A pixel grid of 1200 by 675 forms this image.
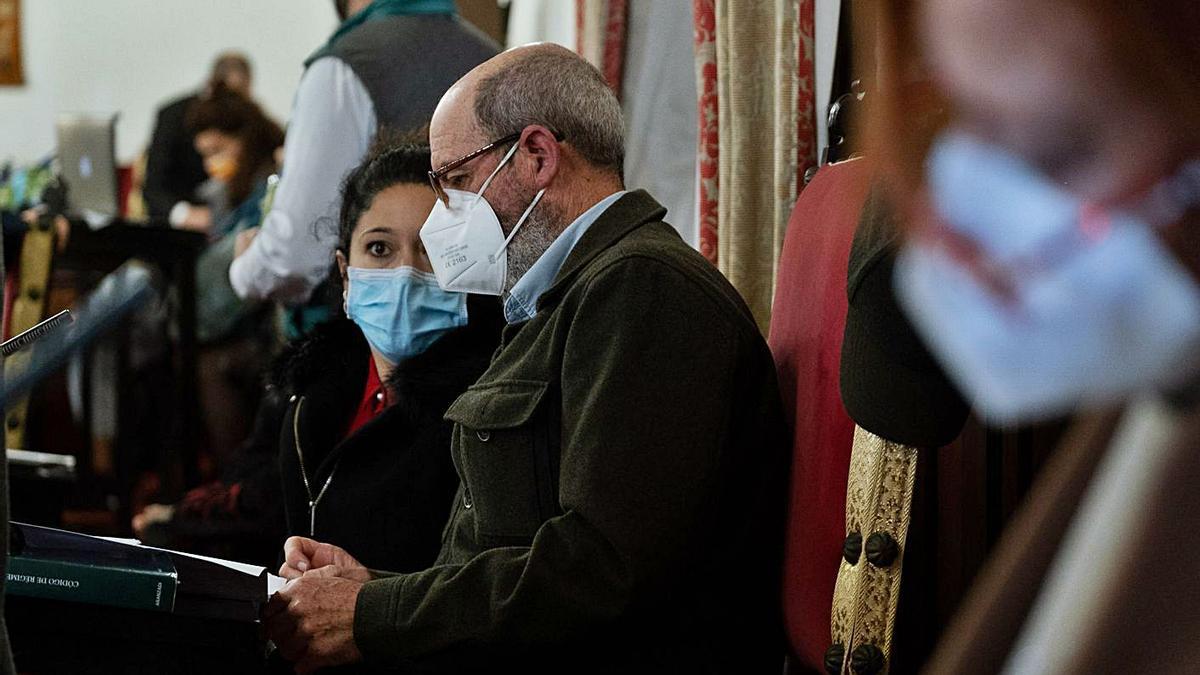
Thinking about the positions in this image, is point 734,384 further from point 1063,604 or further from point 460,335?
point 1063,604

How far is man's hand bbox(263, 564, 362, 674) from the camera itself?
1780 millimetres

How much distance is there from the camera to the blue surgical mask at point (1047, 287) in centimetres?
62

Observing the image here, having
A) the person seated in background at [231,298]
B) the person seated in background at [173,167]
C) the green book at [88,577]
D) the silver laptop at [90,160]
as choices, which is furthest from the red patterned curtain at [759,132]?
the person seated in background at [173,167]

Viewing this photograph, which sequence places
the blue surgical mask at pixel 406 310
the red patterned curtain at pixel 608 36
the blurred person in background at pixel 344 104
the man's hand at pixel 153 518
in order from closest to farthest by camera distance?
the blue surgical mask at pixel 406 310, the man's hand at pixel 153 518, the blurred person in background at pixel 344 104, the red patterned curtain at pixel 608 36

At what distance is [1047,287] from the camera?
2.06 feet

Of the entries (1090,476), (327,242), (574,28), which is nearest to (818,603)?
(1090,476)

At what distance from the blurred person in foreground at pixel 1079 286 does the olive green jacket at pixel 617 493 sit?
3.21 ft

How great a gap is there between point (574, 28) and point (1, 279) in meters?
2.50

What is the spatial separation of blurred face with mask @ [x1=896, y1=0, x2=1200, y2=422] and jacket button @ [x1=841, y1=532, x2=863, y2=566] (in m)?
0.93

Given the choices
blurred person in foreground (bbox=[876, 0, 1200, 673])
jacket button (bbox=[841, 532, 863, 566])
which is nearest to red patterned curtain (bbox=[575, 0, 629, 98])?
jacket button (bbox=[841, 532, 863, 566])

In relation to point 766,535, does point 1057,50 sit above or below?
above

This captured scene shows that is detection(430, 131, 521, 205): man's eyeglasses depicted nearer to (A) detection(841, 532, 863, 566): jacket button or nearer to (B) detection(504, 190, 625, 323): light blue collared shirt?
(B) detection(504, 190, 625, 323): light blue collared shirt

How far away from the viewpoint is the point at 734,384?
1740 millimetres

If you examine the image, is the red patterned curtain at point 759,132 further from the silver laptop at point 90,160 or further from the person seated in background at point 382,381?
the silver laptop at point 90,160
